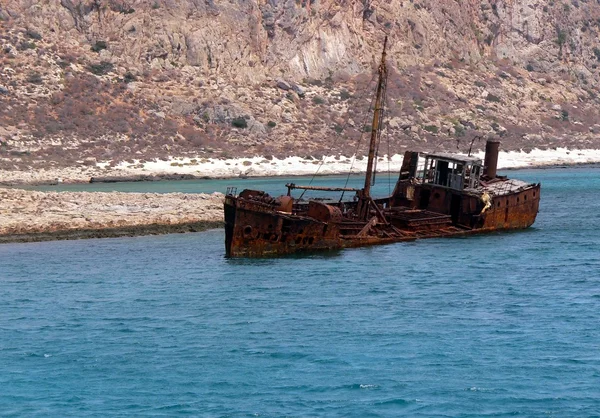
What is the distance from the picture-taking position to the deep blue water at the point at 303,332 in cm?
2012

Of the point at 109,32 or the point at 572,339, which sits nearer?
the point at 572,339

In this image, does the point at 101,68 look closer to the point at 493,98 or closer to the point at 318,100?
the point at 318,100

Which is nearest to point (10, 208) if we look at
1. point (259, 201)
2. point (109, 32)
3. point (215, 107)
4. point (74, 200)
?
point (74, 200)

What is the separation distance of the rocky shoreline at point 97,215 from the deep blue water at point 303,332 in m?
3.98

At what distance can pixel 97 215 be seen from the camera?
156ft

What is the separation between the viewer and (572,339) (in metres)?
24.3

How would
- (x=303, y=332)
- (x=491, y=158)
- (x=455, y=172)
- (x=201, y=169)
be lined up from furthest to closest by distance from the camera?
(x=201, y=169)
(x=491, y=158)
(x=455, y=172)
(x=303, y=332)

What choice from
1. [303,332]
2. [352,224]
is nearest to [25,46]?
[352,224]

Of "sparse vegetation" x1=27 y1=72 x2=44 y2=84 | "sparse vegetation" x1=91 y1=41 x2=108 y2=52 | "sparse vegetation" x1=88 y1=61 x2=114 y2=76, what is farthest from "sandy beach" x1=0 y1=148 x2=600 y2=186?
"sparse vegetation" x1=91 y1=41 x2=108 y2=52

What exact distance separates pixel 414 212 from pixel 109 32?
56.4 meters

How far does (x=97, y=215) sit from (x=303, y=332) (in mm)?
24054

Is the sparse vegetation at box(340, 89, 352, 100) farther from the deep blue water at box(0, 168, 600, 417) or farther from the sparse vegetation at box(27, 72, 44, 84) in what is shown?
the deep blue water at box(0, 168, 600, 417)

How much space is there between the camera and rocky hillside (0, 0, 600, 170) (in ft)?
276

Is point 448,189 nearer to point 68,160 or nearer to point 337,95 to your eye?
point 68,160
